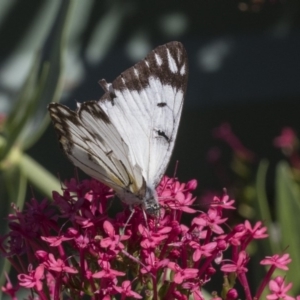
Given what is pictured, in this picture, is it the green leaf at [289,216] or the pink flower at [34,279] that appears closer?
the pink flower at [34,279]

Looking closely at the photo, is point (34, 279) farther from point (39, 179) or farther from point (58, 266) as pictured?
point (39, 179)

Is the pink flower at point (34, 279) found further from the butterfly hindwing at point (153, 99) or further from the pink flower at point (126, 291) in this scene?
the butterfly hindwing at point (153, 99)

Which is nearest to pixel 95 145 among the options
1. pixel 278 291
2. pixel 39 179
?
pixel 278 291

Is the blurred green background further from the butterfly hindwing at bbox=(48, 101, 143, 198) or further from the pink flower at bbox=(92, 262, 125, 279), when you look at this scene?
the pink flower at bbox=(92, 262, 125, 279)

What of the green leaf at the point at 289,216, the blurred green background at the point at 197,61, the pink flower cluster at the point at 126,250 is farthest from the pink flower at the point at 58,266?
the blurred green background at the point at 197,61

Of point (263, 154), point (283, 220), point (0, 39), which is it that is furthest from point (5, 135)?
point (263, 154)
